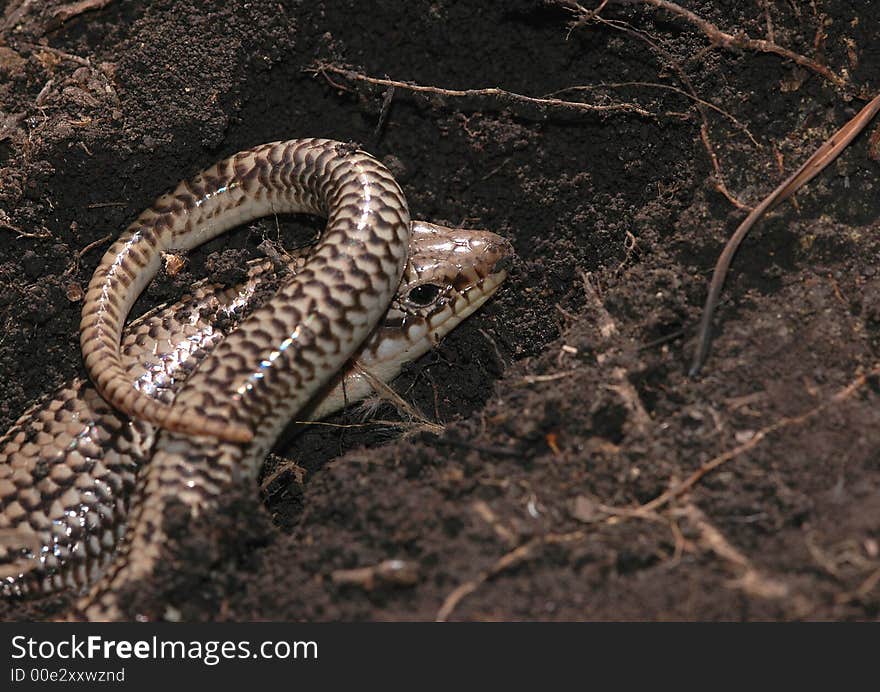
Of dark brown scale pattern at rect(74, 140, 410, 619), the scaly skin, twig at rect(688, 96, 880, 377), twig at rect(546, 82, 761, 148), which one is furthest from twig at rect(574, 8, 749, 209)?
dark brown scale pattern at rect(74, 140, 410, 619)

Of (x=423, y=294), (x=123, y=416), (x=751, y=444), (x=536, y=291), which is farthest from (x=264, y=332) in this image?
(x=751, y=444)

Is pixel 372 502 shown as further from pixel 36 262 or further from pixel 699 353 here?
pixel 36 262

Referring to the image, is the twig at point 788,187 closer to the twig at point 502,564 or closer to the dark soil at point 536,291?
the dark soil at point 536,291

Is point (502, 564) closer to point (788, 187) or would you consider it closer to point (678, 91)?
point (788, 187)

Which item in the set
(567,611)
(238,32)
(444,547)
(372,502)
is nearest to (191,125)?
(238,32)

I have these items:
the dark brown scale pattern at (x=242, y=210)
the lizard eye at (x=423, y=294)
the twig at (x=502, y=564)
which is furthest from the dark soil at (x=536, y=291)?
the lizard eye at (x=423, y=294)

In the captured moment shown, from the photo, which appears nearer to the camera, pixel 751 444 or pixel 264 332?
pixel 751 444
